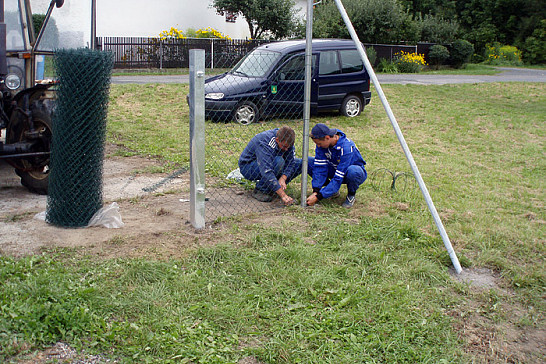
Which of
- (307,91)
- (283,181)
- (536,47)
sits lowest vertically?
(283,181)

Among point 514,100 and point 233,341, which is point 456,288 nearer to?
point 233,341

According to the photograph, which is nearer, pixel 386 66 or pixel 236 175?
pixel 236 175

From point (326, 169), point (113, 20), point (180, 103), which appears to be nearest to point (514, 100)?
point (180, 103)

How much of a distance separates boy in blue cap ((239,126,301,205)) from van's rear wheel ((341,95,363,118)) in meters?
6.62

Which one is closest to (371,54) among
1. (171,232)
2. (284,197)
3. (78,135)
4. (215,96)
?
(215,96)

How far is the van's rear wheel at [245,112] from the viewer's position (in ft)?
31.0

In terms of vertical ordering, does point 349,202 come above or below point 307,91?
below

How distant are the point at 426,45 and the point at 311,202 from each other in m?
26.8

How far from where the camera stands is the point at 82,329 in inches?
128

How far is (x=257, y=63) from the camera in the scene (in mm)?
11391

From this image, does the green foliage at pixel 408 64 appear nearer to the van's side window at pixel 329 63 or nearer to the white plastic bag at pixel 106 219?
the van's side window at pixel 329 63

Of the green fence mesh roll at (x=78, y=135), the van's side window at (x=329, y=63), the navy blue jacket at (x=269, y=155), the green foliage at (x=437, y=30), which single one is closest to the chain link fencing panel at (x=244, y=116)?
the navy blue jacket at (x=269, y=155)

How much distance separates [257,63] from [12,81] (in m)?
6.18

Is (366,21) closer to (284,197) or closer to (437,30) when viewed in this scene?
(437,30)
